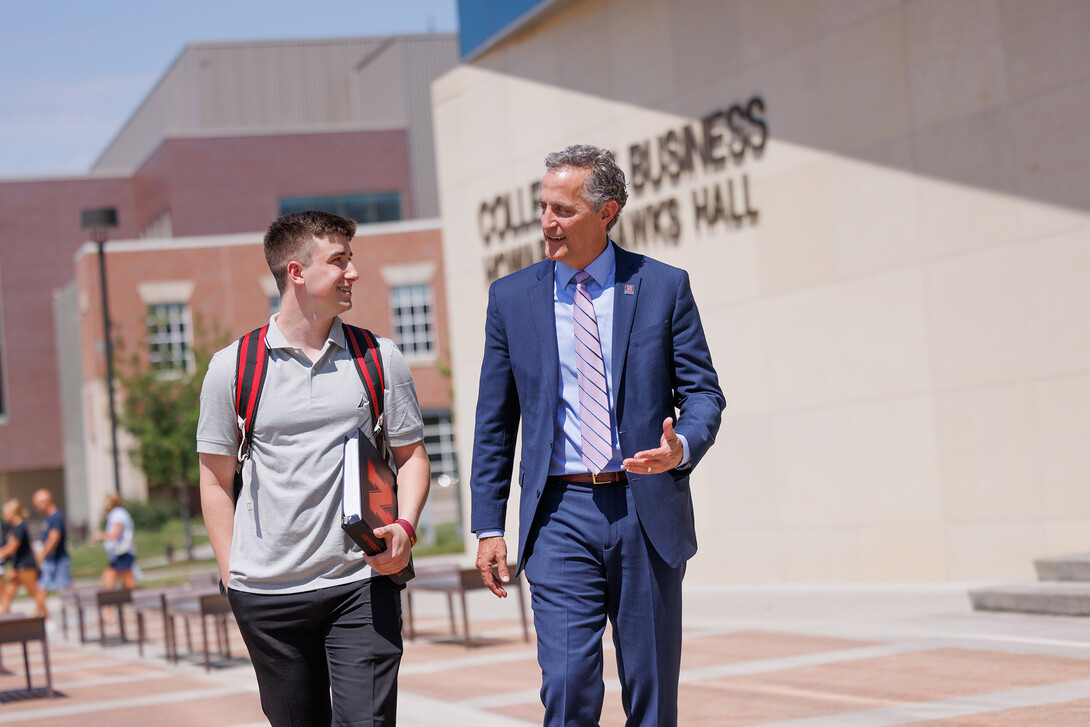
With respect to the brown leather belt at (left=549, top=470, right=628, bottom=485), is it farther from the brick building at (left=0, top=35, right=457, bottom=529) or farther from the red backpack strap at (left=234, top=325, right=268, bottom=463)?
the brick building at (left=0, top=35, right=457, bottom=529)

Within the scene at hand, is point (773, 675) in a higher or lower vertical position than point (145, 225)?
lower

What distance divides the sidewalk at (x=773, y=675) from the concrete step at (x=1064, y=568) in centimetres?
72

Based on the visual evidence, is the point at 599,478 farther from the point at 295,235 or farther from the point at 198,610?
the point at 198,610

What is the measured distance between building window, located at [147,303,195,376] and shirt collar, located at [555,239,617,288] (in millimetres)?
37771

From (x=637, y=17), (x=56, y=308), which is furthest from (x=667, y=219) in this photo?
(x=56, y=308)

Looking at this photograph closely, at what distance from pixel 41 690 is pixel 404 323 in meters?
33.4

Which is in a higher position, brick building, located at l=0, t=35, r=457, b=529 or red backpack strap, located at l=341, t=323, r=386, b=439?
brick building, located at l=0, t=35, r=457, b=529

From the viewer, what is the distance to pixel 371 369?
4383 mm

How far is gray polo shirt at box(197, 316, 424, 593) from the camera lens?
4227 mm

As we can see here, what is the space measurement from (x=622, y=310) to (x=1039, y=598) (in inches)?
303

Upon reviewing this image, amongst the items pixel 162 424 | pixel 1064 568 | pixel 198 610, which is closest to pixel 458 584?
pixel 198 610

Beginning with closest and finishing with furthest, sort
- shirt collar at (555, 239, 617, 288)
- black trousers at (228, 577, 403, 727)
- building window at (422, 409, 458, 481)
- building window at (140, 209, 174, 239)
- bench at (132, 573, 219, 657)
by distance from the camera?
black trousers at (228, 577, 403, 727) < shirt collar at (555, 239, 617, 288) < bench at (132, 573, 219, 657) < building window at (422, 409, 458, 481) < building window at (140, 209, 174, 239)

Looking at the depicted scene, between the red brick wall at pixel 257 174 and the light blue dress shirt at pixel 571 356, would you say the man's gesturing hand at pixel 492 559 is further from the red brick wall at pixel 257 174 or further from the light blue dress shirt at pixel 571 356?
the red brick wall at pixel 257 174

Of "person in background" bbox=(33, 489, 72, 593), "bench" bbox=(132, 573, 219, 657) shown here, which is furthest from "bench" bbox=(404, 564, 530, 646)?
"person in background" bbox=(33, 489, 72, 593)
